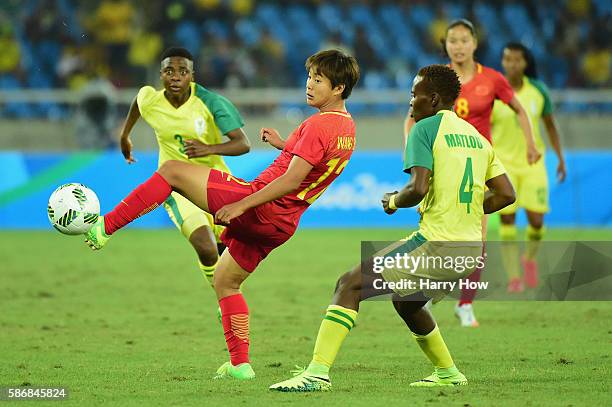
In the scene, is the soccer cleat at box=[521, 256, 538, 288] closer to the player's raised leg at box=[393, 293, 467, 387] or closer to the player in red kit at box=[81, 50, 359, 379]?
the player's raised leg at box=[393, 293, 467, 387]

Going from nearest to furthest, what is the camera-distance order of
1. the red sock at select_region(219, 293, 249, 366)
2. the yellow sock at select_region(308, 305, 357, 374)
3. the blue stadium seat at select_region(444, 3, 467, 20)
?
1. the yellow sock at select_region(308, 305, 357, 374)
2. the red sock at select_region(219, 293, 249, 366)
3. the blue stadium seat at select_region(444, 3, 467, 20)

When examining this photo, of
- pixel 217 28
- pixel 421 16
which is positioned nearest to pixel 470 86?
pixel 217 28

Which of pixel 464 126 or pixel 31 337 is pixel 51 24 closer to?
pixel 31 337

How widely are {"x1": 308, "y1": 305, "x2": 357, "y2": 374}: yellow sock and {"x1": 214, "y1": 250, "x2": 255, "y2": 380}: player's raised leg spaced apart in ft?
2.58

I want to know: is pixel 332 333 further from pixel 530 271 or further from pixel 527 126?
pixel 530 271

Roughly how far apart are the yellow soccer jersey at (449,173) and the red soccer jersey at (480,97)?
3.37 meters

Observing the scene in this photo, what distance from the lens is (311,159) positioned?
21.1 feet

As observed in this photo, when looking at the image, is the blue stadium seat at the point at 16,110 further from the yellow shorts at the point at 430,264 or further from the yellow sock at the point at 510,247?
the yellow shorts at the point at 430,264

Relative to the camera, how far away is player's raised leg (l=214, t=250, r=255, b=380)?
23.0ft

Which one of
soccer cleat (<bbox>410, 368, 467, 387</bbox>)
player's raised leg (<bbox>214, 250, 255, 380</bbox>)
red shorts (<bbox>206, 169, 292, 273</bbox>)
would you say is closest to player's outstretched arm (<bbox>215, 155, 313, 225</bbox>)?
red shorts (<bbox>206, 169, 292, 273</bbox>)

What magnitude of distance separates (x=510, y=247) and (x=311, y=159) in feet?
18.7

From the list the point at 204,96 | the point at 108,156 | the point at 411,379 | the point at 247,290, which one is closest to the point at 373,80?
the point at 108,156

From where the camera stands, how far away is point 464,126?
6.35m

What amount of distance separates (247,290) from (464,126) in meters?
6.32
